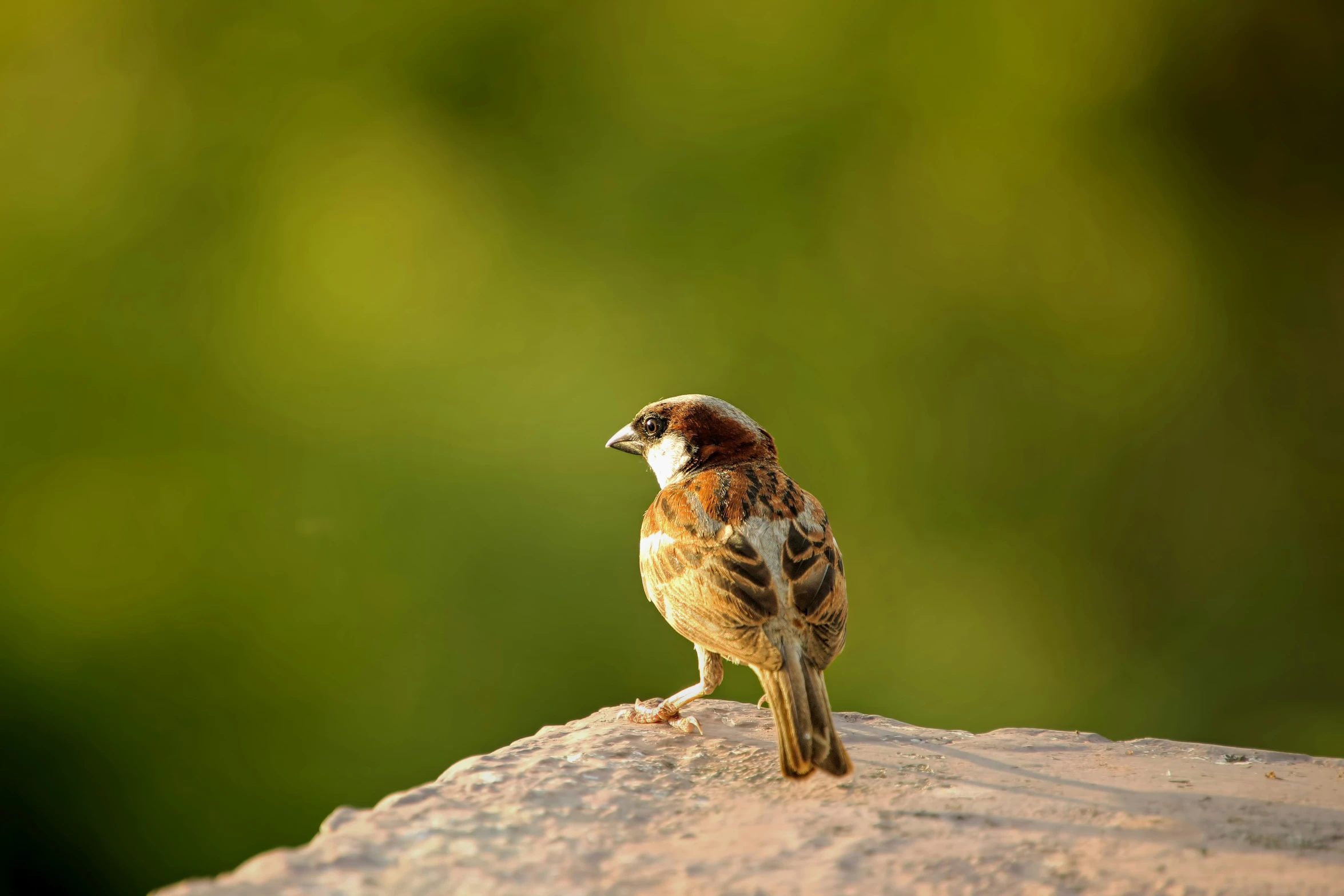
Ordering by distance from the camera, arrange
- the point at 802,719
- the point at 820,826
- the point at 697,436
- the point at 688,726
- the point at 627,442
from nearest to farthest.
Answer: the point at 820,826
the point at 802,719
the point at 688,726
the point at 697,436
the point at 627,442

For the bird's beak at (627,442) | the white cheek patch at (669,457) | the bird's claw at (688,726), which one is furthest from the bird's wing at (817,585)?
the bird's beak at (627,442)

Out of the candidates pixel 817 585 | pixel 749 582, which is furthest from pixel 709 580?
pixel 817 585

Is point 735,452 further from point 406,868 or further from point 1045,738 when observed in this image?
point 406,868

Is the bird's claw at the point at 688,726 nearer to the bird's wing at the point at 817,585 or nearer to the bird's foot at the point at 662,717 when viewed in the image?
the bird's foot at the point at 662,717

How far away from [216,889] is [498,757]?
91 cm

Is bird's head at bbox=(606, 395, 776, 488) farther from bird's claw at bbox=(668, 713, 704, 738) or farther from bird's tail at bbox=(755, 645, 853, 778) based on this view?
bird's tail at bbox=(755, 645, 853, 778)

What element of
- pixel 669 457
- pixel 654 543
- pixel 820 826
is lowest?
pixel 820 826

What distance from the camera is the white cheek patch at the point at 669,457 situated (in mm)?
3484

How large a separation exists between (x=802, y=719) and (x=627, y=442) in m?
1.34

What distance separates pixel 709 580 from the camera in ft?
9.21

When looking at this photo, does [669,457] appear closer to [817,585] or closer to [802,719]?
[817,585]

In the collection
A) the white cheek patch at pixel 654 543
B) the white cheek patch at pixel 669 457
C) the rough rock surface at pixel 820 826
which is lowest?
the rough rock surface at pixel 820 826

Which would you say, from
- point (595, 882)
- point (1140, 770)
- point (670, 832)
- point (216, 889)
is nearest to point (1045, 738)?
point (1140, 770)

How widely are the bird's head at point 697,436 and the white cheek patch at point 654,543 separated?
352 mm
